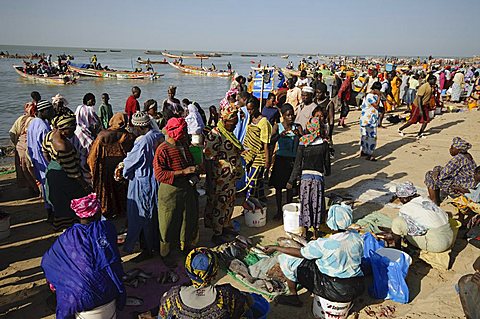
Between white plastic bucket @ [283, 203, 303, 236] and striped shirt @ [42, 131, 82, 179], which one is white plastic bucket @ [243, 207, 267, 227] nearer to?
white plastic bucket @ [283, 203, 303, 236]

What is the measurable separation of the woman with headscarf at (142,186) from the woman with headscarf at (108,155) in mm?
934

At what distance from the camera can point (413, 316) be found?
10.2 ft

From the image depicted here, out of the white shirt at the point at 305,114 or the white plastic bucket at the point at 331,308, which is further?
the white shirt at the point at 305,114

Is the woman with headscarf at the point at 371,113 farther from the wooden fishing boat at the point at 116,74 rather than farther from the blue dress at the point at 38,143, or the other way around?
the wooden fishing boat at the point at 116,74

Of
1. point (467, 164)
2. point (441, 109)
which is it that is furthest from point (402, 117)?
point (467, 164)

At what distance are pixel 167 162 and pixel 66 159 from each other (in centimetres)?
133

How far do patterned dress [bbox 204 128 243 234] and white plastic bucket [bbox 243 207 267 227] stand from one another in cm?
44

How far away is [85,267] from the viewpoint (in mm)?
2568

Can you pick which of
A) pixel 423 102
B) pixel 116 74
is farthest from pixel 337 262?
pixel 116 74

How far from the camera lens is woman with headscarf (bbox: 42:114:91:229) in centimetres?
394

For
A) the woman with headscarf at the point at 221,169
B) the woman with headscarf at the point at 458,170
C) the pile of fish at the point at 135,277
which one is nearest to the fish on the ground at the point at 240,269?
the woman with headscarf at the point at 221,169

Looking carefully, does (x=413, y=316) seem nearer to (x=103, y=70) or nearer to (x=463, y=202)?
(x=463, y=202)

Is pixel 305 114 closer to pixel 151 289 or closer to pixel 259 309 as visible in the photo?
pixel 151 289

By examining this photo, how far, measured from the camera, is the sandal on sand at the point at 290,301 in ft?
11.2
